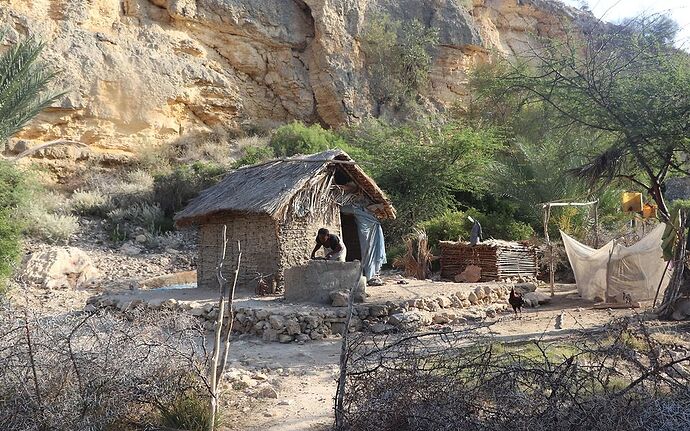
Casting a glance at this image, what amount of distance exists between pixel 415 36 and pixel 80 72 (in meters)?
14.5

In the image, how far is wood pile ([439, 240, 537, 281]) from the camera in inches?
515

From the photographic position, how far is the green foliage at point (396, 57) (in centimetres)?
2766

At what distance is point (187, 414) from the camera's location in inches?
172

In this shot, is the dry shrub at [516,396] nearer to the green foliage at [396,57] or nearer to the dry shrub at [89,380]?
the dry shrub at [89,380]

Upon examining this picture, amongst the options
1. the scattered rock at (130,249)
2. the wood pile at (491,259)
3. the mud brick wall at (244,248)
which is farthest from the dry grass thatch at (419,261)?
the scattered rock at (130,249)

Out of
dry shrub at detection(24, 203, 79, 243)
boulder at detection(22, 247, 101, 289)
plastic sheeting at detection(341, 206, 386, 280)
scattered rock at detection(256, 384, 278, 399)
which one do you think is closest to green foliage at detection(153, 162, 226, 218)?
dry shrub at detection(24, 203, 79, 243)

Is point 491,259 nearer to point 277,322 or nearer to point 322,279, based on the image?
point 322,279

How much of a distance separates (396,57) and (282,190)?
1902cm

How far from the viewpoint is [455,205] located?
19.0m

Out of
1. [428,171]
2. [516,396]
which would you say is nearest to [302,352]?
[516,396]

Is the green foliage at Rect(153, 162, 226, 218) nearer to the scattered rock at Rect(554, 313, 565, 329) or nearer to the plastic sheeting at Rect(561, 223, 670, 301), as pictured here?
the plastic sheeting at Rect(561, 223, 670, 301)

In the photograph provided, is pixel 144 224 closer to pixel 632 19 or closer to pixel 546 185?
pixel 546 185

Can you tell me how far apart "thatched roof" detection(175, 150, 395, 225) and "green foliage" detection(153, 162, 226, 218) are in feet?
26.3

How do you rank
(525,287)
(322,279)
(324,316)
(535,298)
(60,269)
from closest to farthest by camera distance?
(324,316), (322,279), (535,298), (525,287), (60,269)
